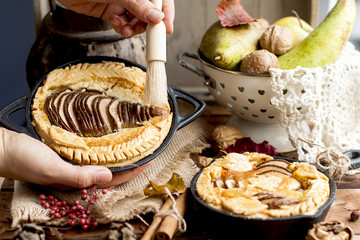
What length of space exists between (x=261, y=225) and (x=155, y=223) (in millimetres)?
277

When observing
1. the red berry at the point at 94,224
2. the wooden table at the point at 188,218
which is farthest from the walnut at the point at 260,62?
the red berry at the point at 94,224

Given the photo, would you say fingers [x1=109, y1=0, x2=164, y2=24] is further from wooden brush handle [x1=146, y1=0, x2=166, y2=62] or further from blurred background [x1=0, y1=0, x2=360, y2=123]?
blurred background [x1=0, y1=0, x2=360, y2=123]

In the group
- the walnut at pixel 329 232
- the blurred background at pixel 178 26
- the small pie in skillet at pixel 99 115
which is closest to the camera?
the walnut at pixel 329 232

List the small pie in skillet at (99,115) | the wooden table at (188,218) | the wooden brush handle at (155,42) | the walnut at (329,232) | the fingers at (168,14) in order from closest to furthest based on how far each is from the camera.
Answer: the walnut at (329,232), the wooden table at (188,218), the small pie in skillet at (99,115), the wooden brush handle at (155,42), the fingers at (168,14)

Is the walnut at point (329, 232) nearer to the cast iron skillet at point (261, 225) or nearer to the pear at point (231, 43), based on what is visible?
the cast iron skillet at point (261, 225)

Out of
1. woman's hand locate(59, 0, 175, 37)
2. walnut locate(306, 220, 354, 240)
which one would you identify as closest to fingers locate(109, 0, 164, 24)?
woman's hand locate(59, 0, 175, 37)

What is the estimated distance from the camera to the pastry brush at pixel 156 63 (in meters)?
1.47

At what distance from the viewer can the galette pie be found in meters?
1.12

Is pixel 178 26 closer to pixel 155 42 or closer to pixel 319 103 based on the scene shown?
pixel 155 42

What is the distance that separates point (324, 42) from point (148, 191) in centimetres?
83

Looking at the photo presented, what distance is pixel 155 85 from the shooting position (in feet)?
4.85

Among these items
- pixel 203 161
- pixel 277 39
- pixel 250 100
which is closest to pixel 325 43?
pixel 277 39

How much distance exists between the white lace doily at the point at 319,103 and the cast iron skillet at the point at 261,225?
429 millimetres

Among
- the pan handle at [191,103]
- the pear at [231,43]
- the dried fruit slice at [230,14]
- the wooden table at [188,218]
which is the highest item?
the dried fruit slice at [230,14]
